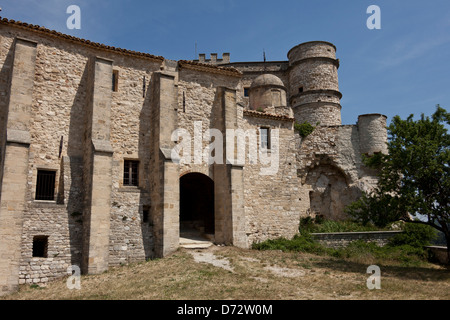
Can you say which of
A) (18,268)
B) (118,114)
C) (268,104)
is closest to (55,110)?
(118,114)

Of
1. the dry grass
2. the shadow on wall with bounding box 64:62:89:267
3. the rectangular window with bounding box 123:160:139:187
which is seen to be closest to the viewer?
the dry grass

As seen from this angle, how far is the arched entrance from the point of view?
2088cm

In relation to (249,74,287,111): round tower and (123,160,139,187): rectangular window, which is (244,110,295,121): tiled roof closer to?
(249,74,287,111): round tower

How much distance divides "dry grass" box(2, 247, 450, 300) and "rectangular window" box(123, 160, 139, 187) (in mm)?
4026

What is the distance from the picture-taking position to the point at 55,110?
49.9 ft

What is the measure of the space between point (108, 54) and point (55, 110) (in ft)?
12.7

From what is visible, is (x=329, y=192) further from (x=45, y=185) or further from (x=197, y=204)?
(x=45, y=185)

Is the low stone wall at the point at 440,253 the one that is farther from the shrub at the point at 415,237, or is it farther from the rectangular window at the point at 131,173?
the rectangular window at the point at 131,173

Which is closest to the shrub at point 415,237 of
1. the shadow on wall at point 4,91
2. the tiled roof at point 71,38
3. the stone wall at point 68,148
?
the stone wall at point 68,148

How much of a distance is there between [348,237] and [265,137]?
26.4 ft

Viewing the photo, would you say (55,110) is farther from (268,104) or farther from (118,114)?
(268,104)

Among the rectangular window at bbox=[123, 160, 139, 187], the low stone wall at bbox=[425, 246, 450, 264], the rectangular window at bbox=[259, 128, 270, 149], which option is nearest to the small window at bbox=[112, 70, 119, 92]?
the rectangular window at bbox=[123, 160, 139, 187]

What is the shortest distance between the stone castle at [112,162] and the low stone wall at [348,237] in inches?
69.8
